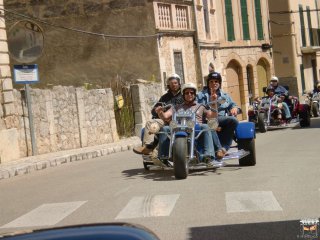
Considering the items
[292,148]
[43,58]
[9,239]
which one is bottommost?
[292,148]

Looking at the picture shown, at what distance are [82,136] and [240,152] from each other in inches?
390

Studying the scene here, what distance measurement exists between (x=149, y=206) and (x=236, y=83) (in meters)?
30.0

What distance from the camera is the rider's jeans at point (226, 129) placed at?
39.0 feet

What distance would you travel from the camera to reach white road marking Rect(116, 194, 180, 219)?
7895 mm

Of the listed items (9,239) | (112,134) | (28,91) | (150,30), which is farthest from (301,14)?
(9,239)

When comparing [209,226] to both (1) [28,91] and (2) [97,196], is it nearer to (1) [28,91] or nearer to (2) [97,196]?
(2) [97,196]

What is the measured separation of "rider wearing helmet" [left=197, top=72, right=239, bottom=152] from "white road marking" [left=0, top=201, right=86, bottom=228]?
135 inches

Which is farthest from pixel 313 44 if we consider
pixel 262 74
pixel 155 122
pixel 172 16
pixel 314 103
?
pixel 155 122

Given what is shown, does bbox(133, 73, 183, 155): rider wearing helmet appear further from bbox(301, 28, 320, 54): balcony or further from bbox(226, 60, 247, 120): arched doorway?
bbox(301, 28, 320, 54): balcony

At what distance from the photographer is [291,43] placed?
4650cm

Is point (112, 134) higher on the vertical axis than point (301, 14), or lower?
lower

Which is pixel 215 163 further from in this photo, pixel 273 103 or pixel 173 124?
pixel 273 103

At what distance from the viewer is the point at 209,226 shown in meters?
6.97

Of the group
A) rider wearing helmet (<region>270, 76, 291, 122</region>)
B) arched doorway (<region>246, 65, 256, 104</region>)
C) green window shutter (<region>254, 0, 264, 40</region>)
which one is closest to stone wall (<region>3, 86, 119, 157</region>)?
rider wearing helmet (<region>270, 76, 291, 122</region>)
